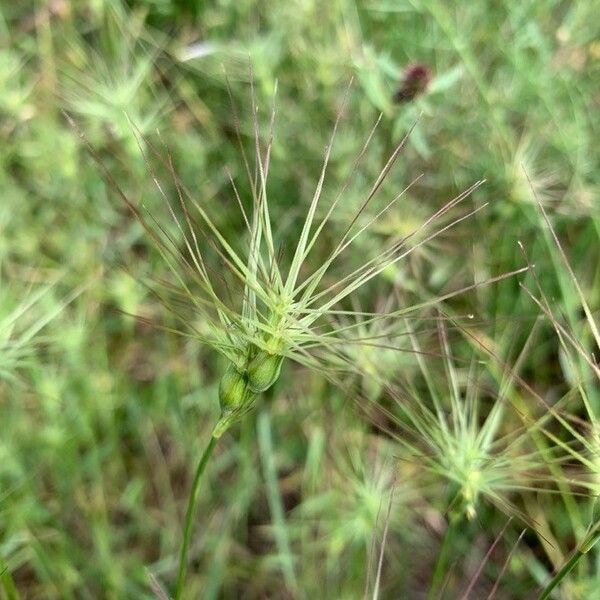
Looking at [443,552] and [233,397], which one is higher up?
[233,397]

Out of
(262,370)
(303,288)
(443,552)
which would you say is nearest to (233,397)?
(262,370)

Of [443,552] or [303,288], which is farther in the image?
[303,288]

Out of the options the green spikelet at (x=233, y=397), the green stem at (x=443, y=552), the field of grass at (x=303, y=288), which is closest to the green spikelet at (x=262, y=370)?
the green spikelet at (x=233, y=397)

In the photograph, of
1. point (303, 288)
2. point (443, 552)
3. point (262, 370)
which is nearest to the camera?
point (262, 370)

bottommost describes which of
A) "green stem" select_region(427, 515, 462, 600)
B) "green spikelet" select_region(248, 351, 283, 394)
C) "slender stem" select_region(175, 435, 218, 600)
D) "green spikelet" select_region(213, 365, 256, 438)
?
"green stem" select_region(427, 515, 462, 600)

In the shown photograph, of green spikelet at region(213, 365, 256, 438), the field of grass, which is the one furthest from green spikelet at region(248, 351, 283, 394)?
the field of grass

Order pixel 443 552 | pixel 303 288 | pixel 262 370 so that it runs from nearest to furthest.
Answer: pixel 262 370 < pixel 443 552 < pixel 303 288

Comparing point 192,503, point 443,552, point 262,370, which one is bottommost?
point 443,552

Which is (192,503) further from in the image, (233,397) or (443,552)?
(443,552)

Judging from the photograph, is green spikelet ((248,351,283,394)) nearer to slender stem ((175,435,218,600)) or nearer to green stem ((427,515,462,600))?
slender stem ((175,435,218,600))

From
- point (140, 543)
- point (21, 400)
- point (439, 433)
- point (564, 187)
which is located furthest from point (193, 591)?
point (564, 187)
